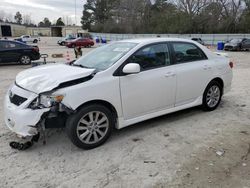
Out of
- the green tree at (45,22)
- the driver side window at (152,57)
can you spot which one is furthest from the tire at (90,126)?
the green tree at (45,22)

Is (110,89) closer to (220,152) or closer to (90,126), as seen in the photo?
(90,126)

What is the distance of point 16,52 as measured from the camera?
13.4 meters

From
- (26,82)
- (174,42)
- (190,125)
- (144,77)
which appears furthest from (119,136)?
(174,42)

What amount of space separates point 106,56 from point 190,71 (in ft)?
5.13

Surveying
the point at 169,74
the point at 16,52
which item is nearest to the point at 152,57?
the point at 169,74

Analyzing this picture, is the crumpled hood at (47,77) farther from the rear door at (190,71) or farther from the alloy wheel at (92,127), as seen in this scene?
the rear door at (190,71)

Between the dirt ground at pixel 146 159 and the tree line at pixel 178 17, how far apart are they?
1575 inches

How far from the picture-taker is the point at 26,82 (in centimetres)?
371

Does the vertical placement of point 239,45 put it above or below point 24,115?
above

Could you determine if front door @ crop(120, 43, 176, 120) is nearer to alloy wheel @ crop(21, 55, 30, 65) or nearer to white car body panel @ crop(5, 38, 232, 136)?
white car body panel @ crop(5, 38, 232, 136)

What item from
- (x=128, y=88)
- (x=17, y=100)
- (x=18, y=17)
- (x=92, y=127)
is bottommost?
(x=92, y=127)

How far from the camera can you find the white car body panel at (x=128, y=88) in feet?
11.2

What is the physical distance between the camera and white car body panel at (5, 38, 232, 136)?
11.2 feet

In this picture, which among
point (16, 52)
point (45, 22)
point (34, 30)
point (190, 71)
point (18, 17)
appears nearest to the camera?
point (190, 71)
